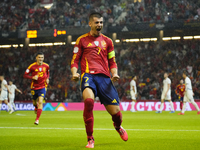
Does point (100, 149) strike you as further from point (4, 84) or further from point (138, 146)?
point (4, 84)

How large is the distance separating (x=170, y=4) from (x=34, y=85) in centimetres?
1996

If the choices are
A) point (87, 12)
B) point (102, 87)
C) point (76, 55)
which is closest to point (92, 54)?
point (76, 55)

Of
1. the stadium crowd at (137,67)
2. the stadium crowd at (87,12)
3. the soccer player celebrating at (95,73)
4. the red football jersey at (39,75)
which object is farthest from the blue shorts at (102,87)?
the stadium crowd at (87,12)

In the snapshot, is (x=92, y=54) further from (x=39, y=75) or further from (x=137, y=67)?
(x=137, y=67)

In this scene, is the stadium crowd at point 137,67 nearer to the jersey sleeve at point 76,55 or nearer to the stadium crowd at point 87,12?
the stadium crowd at point 87,12

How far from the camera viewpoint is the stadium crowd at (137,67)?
27.5 metres

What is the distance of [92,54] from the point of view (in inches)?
224

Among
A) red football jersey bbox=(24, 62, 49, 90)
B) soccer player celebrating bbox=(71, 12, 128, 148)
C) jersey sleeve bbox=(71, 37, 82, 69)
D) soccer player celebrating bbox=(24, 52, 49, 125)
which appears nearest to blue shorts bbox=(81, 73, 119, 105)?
soccer player celebrating bbox=(71, 12, 128, 148)

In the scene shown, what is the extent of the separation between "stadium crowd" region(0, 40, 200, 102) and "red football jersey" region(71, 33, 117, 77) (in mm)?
21060

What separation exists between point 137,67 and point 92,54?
2402cm

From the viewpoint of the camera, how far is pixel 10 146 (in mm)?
5699

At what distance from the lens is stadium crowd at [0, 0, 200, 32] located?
27.5m

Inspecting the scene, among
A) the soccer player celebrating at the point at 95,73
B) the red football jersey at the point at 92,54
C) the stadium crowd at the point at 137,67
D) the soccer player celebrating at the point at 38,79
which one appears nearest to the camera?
the soccer player celebrating at the point at 95,73

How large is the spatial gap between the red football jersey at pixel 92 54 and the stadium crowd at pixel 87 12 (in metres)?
21.9
